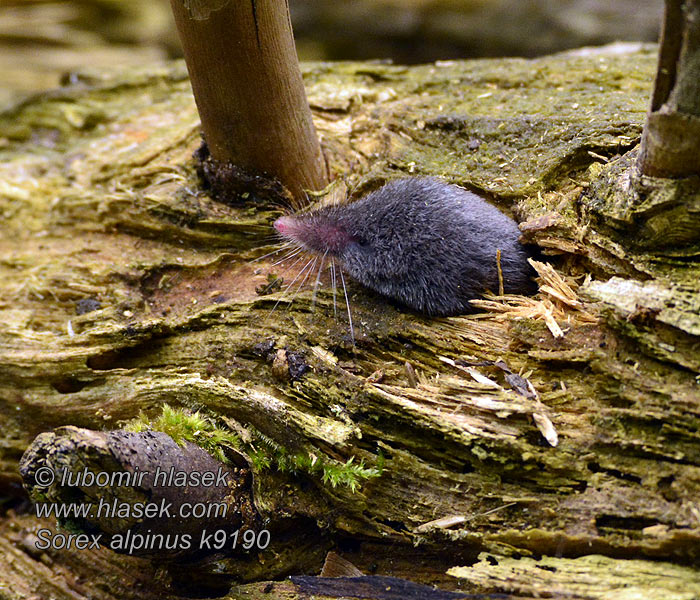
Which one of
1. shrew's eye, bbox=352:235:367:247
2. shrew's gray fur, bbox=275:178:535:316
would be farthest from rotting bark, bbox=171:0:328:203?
shrew's eye, bbox=352:235:367:247

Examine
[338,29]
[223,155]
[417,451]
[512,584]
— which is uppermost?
[338,29]

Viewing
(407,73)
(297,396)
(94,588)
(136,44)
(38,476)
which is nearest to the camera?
(38,476)

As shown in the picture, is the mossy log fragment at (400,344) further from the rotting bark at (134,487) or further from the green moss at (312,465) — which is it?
the rotting bark at (134,487)

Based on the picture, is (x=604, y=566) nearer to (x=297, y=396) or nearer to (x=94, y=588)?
(x=297, y=396)

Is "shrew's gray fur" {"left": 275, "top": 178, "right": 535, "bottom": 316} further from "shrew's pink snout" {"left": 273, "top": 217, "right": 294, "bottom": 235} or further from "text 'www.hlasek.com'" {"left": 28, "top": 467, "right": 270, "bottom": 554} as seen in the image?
"text 'www.hlasek.com'" {"left": 28, "top": 467, "right": 270, "bottom": 554}

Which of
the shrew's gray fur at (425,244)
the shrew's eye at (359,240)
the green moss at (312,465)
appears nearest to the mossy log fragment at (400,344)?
the green moss at (312,465)

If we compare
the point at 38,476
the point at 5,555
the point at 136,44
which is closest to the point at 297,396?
the point at 38,476
